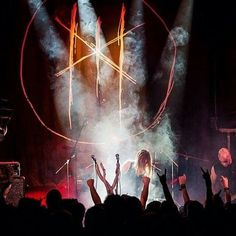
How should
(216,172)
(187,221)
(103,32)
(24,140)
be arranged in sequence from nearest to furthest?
(187,221), (216,172), (24,140), (103,32)

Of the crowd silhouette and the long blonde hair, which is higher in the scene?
the crowd silhouette

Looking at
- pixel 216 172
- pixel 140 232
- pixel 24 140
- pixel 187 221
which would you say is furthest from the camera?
pixel 24 140

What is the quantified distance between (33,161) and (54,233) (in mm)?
7600

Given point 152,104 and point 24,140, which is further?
point 152,104

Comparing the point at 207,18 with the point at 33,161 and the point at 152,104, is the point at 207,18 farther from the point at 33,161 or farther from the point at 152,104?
the point at 33,161

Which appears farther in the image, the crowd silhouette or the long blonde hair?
the long blonde hair

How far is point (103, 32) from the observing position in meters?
10.9

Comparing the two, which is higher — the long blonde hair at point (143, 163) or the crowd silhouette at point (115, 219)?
the crowd silhouette at point (115, 219)

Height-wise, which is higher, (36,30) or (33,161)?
(36,30)

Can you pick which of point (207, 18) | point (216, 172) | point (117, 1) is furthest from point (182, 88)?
point (216, 172)

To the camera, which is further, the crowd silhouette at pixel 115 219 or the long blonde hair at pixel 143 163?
the long blonde hair at pixel 143 163

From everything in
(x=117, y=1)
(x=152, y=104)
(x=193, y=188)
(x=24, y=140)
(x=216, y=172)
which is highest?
(x=117, y=1)

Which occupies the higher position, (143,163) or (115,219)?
(115,219)

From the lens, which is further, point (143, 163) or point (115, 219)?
point (143, 163)
